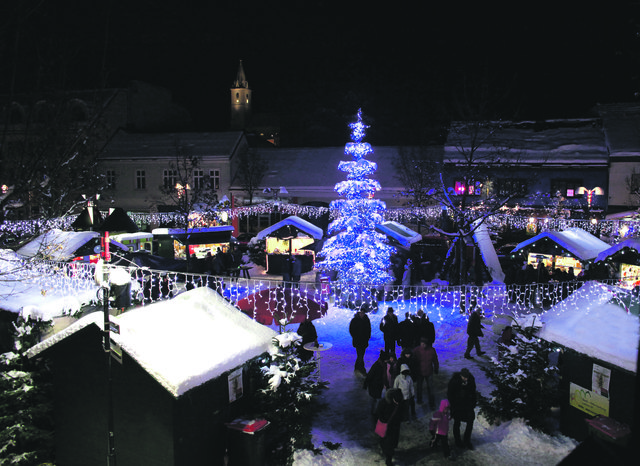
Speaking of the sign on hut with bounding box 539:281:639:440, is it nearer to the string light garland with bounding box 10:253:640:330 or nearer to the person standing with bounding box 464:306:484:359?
the string light garland with bounding box 10:253:640:330

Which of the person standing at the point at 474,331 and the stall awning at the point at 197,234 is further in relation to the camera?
the stall awning at the point at 197,234

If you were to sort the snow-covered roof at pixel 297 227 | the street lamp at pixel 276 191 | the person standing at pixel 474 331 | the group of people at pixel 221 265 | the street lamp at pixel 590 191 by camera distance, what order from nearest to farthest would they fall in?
the person standing at pixel 474 331, the group of people at pixel 221 265, the snow-covered roof at pixel 297 227, the street lamp at pixel 590 191, the street lamp at pixel 276 191

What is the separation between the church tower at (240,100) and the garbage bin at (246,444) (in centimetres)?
5360

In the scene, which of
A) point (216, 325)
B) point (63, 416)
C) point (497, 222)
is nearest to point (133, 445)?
point (63, 416)

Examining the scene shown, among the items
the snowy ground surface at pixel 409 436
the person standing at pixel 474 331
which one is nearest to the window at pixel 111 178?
the snowy ground surface at pixel 409 436

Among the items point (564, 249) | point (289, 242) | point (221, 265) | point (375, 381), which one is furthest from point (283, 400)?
point (564, 249)

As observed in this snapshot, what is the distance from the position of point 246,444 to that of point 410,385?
3247mm

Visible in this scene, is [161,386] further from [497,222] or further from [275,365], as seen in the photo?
[497,222]

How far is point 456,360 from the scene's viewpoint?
11664 millimetres

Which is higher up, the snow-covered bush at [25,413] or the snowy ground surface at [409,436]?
the snow-covered bush at [25,413]

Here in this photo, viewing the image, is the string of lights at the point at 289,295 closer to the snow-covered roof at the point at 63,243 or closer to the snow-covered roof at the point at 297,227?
the snow-covered roof at the point at 63,243

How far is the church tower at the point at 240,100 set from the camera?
56656 mm

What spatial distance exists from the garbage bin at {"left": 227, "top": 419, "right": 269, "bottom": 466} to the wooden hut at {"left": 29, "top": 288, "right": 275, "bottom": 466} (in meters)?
0.16

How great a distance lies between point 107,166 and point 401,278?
1126 inches
